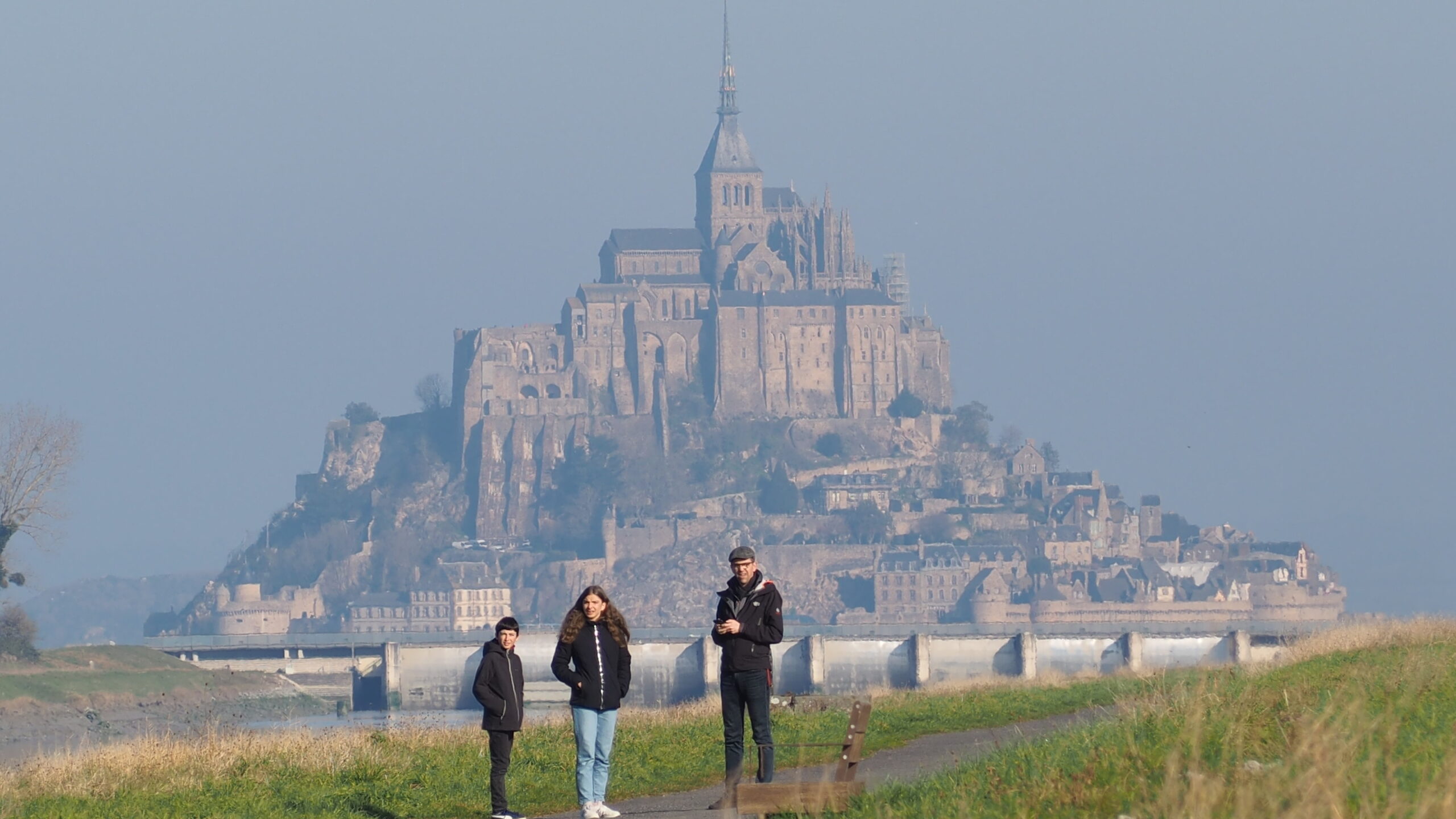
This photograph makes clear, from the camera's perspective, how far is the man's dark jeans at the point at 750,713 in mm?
13641

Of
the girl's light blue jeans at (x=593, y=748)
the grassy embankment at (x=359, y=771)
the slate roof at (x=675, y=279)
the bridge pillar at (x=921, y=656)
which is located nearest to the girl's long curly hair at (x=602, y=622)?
the girl's light blue jeans at (x=593, y=748)

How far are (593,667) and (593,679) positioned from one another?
0.08 metres

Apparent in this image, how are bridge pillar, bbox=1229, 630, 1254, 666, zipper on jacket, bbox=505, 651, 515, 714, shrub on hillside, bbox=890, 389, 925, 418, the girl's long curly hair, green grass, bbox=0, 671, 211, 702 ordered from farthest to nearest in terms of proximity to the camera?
shrub on hillside, bbox=890, 389, 925, 418 < bridge pillar, bbox=1229, 630, 1254, 666 < green grass, bbox=0, 671, 211, 702 < zipper on jacket, bbox=505, 651, 515, 714 < the girl's long curly hair

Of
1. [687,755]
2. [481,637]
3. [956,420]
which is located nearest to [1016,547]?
[956,420]

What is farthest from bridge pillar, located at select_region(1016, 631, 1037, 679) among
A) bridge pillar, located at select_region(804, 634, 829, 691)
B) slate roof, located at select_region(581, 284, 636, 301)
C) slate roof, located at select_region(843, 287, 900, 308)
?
slate roof, located at select_region(581, 284, 636, 301)

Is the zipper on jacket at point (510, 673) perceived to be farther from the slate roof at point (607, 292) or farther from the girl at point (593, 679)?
the slate roof at point (607, 292)

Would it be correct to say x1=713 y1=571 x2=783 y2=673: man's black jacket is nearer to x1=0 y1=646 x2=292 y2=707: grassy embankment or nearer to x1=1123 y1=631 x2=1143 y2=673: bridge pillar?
x1=0 y1=646 x2=292 y2=707: grassy embankment

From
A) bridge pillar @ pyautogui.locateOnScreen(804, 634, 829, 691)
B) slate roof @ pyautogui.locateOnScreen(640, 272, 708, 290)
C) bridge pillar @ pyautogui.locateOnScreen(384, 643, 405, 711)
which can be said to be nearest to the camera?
bridge pillar @ pyautogui.locateOnScreen(804, 634, 829, 691)

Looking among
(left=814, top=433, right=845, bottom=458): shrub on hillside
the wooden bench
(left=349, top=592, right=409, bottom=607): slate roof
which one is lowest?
the wooden bench

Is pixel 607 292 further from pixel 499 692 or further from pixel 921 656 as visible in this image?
pixel 499 692

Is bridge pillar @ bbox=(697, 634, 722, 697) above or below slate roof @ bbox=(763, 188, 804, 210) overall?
below

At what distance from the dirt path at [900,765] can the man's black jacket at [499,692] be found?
1.03 meters

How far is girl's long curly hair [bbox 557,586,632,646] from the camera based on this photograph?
13828 mm

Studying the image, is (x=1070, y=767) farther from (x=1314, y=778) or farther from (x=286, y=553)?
(x=286, y=553)
